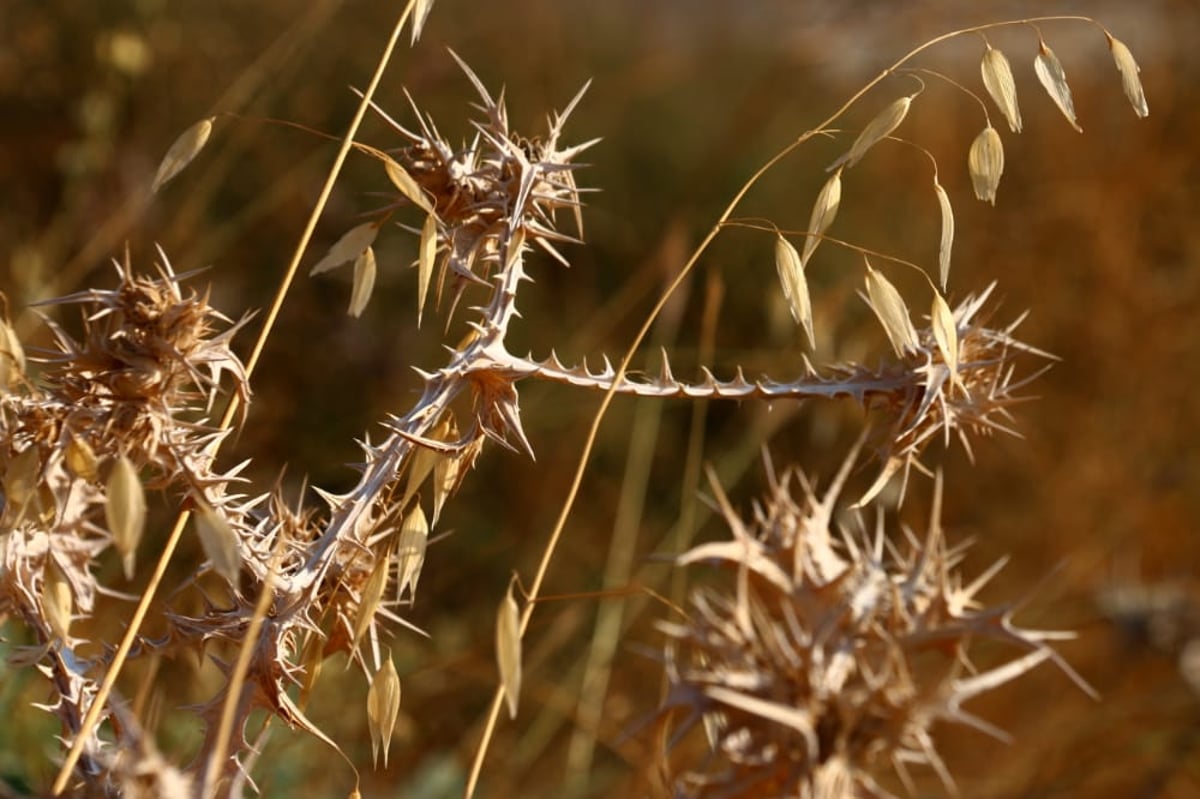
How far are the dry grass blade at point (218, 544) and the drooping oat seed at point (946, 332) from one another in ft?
1.07

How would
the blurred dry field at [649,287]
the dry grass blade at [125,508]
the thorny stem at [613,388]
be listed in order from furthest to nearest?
the blurred dry field at [649,287]
the thorny stem at [613,388]
the dry grass blade at [125,508]

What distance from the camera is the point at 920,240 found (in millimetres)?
2660

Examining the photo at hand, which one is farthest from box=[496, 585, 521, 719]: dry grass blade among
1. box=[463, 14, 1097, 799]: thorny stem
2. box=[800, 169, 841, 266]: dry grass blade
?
Answer: box=[800, 169, 841, 266]: dry grass blade

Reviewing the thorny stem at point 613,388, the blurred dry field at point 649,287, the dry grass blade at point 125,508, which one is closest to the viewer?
the dry grass blade at point 125,508

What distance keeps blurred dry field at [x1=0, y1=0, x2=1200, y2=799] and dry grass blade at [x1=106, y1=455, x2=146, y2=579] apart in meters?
0.94

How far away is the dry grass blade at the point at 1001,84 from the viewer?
65 cm

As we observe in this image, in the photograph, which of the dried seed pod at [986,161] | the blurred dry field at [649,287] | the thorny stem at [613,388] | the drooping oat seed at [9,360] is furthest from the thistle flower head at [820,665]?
the blurred dry field at [649,287]

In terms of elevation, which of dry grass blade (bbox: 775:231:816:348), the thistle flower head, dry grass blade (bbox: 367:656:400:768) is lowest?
the thistle flower head

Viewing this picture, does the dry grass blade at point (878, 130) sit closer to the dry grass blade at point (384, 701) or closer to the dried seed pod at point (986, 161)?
the dried seed pod at point (986, 161)

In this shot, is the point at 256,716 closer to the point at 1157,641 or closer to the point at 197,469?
the point at 197,469

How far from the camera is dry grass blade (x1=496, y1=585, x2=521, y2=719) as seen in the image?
1.80 feet

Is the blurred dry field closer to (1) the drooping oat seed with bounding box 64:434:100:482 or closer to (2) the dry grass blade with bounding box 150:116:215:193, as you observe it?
(2) the dry grass blade with bounding box 150:116:215:193

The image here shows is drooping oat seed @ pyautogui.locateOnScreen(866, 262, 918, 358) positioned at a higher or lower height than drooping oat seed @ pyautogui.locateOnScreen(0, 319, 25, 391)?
lower

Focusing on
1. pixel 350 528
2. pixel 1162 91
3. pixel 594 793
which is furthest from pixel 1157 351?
pixel 350 528
